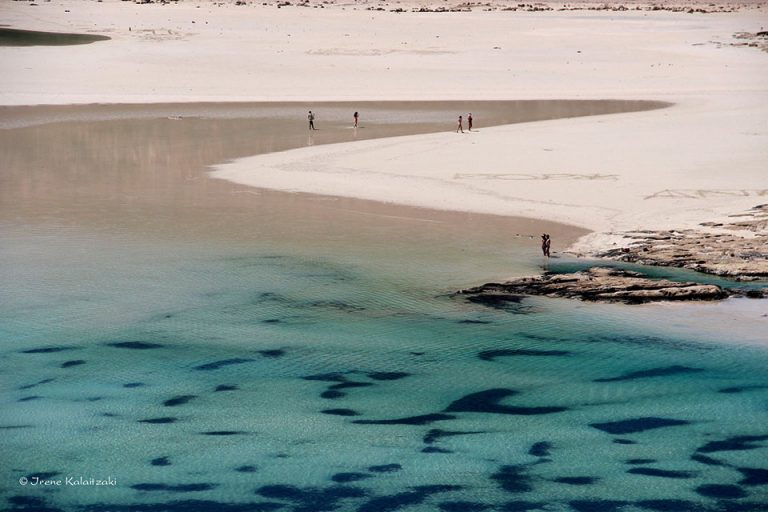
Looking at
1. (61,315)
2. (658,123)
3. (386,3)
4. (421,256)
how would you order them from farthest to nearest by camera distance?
(386,3), (658,123), (421,256), (61,315)

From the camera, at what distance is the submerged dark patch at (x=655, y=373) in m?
15.7

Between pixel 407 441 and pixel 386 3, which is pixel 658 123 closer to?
pixel 407 441

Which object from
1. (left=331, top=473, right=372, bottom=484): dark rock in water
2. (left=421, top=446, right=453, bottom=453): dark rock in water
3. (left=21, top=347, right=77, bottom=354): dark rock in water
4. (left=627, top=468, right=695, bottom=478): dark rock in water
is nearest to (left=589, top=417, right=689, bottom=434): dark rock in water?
(left=627, top=468, right=695, bottom=478): dark rock in water

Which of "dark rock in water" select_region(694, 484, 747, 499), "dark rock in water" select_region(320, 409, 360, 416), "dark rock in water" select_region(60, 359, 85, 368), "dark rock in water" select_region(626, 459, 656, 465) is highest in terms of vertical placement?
"dark rock in water" select_region(60, 359, 85, 368)

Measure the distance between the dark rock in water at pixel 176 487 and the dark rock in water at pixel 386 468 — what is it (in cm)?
184

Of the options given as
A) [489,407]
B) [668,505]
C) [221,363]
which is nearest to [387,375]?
[489,407]

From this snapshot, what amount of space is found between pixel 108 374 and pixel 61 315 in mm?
3210

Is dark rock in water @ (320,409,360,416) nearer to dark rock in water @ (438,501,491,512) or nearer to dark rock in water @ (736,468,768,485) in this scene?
dark rock in water @ (438,501,491,512)

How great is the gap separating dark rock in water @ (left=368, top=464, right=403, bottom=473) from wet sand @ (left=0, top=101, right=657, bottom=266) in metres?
10.8

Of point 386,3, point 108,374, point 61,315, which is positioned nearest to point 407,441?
point 108,374

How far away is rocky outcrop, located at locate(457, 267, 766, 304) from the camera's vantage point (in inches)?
744

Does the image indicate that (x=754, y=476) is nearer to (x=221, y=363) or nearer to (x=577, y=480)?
(x=577, y=480)

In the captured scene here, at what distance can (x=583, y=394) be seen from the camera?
15.1m

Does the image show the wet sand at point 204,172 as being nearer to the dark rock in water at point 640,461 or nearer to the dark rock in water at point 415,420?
the dark rock in water at point 415,420
